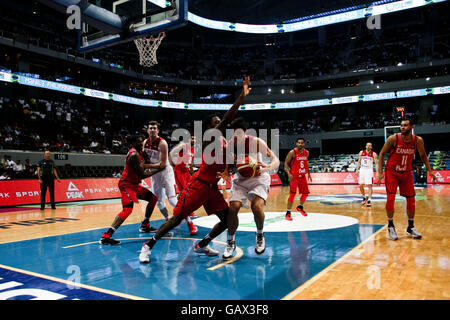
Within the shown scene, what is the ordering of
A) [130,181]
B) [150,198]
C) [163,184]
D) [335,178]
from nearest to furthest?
[130,181], [150,198], [163,184], [335,178]

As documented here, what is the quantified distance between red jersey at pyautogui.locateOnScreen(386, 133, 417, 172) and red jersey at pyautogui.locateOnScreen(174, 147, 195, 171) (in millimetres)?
4622

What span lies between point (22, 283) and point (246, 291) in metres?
2.45

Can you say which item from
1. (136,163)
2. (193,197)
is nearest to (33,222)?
(136,163)

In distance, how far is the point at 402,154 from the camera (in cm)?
594

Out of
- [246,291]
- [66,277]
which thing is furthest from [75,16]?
[246,291]

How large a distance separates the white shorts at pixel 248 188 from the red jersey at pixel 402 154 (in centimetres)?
260

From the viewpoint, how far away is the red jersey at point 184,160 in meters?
8.35

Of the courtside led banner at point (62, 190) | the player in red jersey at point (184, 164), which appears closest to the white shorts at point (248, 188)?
the player in red jersey at point (184, 164)

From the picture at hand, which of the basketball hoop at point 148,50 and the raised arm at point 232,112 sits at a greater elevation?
the basketball hoop at point 148,50

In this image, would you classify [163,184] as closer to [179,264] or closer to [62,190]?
[179,264]

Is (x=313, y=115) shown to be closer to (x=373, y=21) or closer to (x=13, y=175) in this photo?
(x=373, y=21)

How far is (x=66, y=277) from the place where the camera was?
3.95 metres

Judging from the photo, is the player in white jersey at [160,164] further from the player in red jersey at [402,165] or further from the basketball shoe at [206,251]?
the player in red jersey at [402,165]

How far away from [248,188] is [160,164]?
1615 mm
